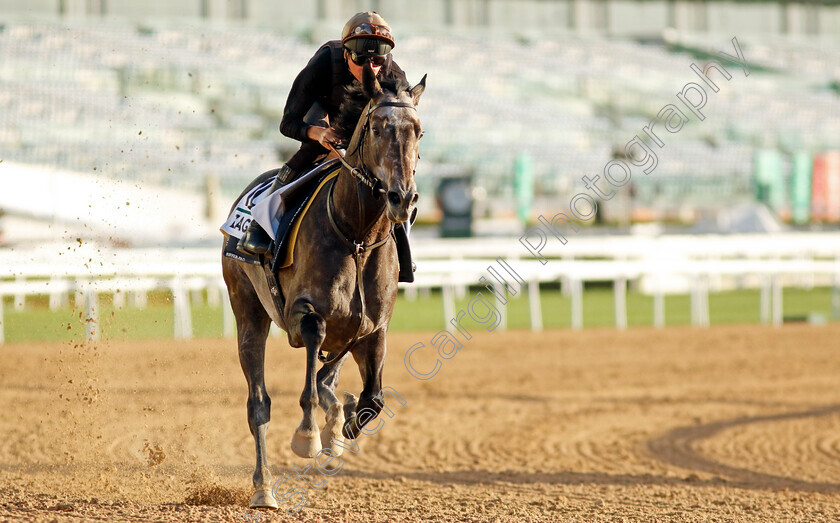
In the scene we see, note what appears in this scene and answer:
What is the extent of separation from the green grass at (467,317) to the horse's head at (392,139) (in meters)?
6.97

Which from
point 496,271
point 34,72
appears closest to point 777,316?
point 496,271

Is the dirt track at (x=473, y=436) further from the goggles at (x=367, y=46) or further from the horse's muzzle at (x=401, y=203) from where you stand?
the goggles at (x=367, y=46)

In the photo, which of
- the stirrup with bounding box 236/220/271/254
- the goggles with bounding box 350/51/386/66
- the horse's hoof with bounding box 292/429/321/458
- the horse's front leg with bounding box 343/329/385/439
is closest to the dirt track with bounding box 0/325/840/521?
the horse's hoof with bounding box 292/429/321/458

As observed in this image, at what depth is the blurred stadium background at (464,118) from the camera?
68.1 feet

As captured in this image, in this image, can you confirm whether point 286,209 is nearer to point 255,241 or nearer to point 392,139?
point 255,241

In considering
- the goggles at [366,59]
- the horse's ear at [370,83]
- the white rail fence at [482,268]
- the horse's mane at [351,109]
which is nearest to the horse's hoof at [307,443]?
the horse's mane at [351,109]

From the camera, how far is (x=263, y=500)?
17.1 ft

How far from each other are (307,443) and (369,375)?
54cm

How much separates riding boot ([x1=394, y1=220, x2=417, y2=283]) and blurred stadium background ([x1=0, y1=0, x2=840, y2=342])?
853 centimetres

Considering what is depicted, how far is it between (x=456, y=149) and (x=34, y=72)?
13207 mm

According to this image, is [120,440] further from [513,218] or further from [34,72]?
[34,72]

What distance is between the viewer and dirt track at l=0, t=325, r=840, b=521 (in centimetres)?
563

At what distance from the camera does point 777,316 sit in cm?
1641

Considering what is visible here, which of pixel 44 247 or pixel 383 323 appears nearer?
pixel 383 323
